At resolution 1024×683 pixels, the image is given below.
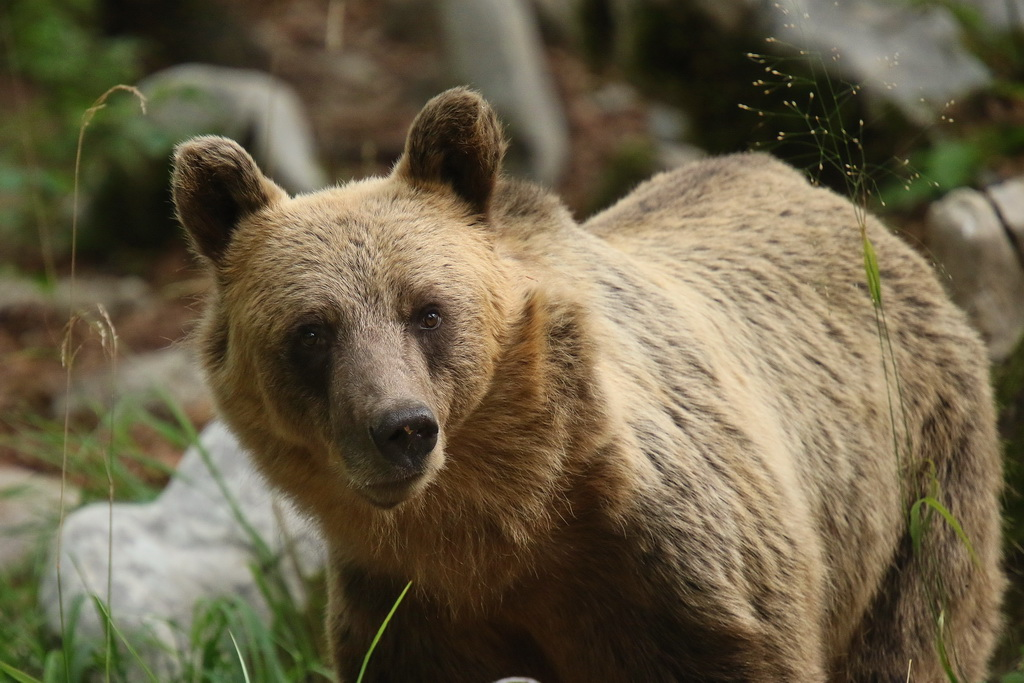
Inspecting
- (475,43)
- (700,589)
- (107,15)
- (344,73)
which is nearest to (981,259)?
(700,589)

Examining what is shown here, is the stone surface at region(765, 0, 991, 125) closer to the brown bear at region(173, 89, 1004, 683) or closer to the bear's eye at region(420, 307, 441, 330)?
the brown bear at region(173, 89, 1004, 683)

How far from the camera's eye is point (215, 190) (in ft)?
12.4

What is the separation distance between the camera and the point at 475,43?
43.4 feet

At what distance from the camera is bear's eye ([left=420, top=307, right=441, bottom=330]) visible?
3451 mm

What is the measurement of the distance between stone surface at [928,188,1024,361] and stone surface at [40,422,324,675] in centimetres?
356

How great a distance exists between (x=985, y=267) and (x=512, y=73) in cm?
810

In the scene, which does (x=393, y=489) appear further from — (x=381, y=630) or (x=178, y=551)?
(x=178, y=551)

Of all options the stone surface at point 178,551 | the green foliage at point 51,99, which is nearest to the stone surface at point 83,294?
the green foliage at point 51,99

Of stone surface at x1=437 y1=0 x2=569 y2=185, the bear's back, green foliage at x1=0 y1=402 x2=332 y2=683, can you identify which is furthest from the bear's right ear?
stone surface at x1=437 y1=0 x2=569 y2=185

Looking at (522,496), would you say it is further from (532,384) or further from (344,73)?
(344,73)

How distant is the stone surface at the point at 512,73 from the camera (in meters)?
12.7

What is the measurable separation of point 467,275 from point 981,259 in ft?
11.2

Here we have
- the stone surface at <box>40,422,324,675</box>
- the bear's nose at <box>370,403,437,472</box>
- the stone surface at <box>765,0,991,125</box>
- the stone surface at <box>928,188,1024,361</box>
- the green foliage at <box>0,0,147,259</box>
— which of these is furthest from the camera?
the green foliage at <box>0,0,147,259</box>

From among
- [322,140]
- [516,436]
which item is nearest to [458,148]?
[516,436]
